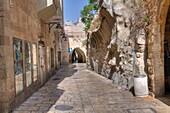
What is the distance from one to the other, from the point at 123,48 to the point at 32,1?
4280 mm

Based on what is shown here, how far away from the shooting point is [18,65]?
5406 mm

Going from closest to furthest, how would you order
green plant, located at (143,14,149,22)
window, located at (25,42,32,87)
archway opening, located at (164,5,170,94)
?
green plant, located at (143,14,149,22)
window, located at (25,42,32,87)
archway opening, located at (164,5,170,94)

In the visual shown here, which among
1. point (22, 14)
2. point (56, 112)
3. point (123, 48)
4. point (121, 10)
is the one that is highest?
point (121, 10)

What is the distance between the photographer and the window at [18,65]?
5160 mm

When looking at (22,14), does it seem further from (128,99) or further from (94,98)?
(128,99)

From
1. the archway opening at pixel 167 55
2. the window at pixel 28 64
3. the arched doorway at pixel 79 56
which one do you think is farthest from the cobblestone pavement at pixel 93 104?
the arched doorway at pixel 79 56

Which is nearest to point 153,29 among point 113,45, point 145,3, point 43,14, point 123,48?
point 145,3

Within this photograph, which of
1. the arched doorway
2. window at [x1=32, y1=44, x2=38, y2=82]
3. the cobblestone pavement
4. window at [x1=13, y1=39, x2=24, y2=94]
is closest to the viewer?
the cobblestone pavement

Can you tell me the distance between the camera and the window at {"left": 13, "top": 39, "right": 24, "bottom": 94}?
5.16 metres

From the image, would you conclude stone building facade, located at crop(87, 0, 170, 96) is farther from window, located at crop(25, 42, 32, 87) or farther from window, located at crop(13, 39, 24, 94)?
window, located at crop(13, 39, 24, 94)

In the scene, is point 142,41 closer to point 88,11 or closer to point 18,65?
point 18,65

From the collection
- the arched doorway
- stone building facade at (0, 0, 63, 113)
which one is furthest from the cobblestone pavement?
the arched doorway

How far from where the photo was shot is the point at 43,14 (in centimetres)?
888

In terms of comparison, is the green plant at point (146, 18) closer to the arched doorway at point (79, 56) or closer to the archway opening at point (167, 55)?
the archway opening at point (167, 55)
